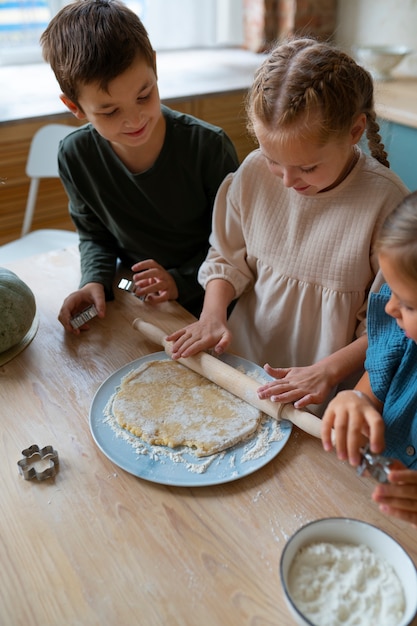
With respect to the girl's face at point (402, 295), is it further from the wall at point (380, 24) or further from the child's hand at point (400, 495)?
the wall at point (380, 24)

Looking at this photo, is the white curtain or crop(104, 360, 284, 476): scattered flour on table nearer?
crop(104, 360, 284, 476): scattered flour on table

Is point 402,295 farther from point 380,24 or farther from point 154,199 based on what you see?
point 380,24

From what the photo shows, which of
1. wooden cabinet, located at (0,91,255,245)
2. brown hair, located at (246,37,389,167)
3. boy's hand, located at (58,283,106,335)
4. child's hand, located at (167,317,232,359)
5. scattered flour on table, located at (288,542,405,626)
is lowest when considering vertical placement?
wooden cabinet, located at (0,91,255,245)

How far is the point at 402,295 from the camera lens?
2.38 feet

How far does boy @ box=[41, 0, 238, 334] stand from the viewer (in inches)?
45.6

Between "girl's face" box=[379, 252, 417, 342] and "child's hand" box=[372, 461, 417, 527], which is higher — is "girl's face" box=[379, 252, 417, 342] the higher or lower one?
the higher one

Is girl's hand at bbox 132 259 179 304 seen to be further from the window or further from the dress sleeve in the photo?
the window

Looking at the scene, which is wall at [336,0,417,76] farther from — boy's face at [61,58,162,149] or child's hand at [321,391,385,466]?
child's hand at [321,391,385,466]

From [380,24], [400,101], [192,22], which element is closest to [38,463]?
[400,101]

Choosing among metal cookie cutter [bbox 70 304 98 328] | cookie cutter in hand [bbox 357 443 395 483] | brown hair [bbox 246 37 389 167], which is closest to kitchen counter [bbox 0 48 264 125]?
metal cookie cutter [bbox 70 304 98 328]

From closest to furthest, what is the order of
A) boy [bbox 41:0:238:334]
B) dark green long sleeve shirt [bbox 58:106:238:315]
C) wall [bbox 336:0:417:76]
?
boy [bbox 41:0:238:334]
dark green long sleeve shirt [bbox 58:106:238:315]
wall [bbox 336:0:417:76]

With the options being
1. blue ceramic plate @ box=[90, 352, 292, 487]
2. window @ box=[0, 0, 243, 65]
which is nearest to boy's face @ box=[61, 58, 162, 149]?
blue ceramic plate @ box=[90, 352, 292, 487]

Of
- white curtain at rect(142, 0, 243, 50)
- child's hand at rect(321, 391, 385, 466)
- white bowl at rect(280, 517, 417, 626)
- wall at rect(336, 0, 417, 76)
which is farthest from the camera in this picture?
white curtain at rect(142, 0, 243, 50)

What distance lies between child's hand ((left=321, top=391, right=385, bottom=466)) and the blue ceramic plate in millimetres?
104
